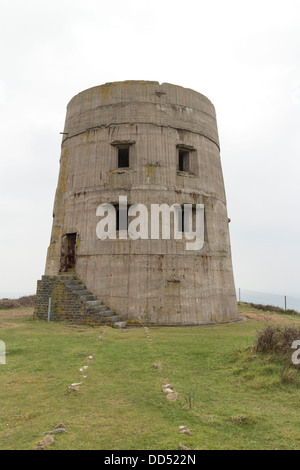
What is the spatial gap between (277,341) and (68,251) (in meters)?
11.7

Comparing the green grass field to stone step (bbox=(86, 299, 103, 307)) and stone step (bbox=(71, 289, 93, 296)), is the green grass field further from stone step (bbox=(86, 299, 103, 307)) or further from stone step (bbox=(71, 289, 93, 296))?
stone step (bbox=(71, 289, 93, 296))

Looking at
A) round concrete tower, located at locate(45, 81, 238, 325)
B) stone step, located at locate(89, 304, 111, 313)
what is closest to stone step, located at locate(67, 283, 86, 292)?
round concrete tower, located at locate(45, 81, 238, 325)

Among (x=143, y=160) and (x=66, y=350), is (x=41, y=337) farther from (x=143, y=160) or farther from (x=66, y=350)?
(x=143, y=160)

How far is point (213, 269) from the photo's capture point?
52.9 ft

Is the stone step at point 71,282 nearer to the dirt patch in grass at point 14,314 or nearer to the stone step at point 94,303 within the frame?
the stone step at point 94,303

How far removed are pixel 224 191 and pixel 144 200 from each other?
220 inches

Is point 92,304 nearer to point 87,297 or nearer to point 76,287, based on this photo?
point 87,297

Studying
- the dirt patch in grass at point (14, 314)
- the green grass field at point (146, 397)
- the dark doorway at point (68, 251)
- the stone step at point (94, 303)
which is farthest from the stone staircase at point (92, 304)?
the dirt patch in grass at point (14, 314)

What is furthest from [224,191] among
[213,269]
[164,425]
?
[164,425]

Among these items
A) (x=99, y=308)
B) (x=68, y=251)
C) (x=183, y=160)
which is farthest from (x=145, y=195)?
(x=99, y=308)

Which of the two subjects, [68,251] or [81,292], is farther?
[68,251]

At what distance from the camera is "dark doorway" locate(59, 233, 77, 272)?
54.8ft

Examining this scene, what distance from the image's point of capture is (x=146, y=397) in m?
5.34

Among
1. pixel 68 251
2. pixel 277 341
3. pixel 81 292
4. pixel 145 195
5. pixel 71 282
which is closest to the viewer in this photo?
pixel 277 341
